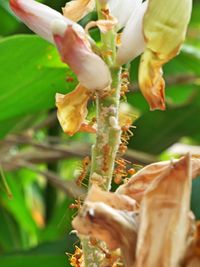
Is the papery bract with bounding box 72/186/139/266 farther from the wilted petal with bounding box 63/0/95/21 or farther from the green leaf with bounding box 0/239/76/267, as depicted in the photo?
the green leaf with bounding box 0/239/76/267

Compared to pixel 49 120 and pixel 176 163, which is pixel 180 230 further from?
pixel 49 120

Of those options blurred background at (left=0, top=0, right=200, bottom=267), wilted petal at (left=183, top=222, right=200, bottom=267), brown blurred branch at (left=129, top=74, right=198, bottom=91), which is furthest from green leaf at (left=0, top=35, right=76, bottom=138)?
brown blurred branch at (left=129, top=74, right=198, bottom=91)

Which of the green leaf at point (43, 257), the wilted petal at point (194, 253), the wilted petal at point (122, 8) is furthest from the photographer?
the green leaf at point (43, 257)

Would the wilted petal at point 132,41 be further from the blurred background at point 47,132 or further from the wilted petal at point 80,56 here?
the blurred background at point 47,132

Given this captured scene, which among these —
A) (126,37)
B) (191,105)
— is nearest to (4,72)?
(126,37)

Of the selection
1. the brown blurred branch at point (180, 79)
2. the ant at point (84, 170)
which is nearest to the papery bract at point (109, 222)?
the ant at point (84, 170)
